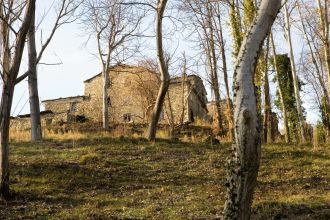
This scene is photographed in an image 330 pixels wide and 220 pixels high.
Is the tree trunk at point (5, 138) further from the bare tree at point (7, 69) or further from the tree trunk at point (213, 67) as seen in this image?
the tree trunk at point (213, 67)

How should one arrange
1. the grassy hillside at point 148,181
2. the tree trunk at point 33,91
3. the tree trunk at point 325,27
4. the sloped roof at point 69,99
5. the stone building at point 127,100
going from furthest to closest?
the sloped roof at point 69,99 → the stone building at point 127,100 → the tree trunk at point 325,27 → the tree trunk at point 33,91 → the grassy hillside at point 148,181

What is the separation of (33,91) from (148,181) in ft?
26.3

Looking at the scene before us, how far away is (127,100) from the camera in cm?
3756

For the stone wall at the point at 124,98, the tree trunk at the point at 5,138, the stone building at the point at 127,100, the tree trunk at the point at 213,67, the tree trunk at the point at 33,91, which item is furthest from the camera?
the stone wall at the point at 124,98

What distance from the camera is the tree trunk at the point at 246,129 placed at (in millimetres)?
5457

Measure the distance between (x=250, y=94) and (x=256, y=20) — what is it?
1.01 metres

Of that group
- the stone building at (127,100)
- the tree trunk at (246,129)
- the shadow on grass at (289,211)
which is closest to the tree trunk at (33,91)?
the shadow on grass at (289,211)

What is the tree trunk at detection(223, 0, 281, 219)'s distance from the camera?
5.46 metres

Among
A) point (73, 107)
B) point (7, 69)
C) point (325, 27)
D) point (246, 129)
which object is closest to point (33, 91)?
point (7, 69)

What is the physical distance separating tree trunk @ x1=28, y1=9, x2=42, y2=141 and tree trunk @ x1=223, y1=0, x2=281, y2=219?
39.6 ft

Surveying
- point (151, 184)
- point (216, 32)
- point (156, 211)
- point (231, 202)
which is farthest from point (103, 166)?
point (216, 32)

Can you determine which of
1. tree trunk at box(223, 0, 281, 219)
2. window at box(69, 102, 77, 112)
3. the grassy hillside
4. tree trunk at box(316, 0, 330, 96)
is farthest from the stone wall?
tree trunk at box(223, 0, 281, 219)

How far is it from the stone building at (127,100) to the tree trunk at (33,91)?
15.9 metres

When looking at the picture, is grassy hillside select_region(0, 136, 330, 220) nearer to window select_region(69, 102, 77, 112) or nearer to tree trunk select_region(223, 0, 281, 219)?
tree trunk select_region(223, 0, 281, 219)
